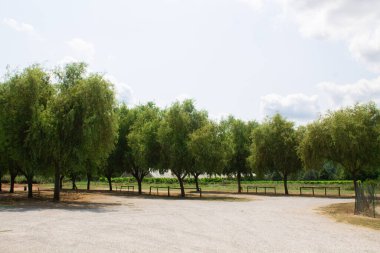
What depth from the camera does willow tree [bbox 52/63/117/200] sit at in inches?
1198

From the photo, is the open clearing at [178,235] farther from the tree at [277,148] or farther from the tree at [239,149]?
the tree at [239,149]

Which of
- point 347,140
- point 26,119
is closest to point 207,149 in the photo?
point 347,140

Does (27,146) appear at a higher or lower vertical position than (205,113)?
lower

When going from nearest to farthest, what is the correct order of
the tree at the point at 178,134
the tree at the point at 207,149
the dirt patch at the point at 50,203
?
the dirt patch at the point at 50,203 < the tree at the point at 207,149 < the tree at the point at 178,134

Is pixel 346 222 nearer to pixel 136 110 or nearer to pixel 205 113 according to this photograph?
pixel 205 113

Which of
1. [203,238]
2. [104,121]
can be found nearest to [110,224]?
[203,238]

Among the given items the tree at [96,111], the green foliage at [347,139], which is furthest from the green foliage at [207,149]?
the tree at [96,111]

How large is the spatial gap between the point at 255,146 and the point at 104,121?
25657 mm

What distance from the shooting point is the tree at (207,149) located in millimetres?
39781

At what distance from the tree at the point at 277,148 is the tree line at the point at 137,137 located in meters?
0.12

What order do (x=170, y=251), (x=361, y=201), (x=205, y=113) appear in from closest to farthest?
(x=170, y=251) < (x=361, y=201) < (x=205, y=113)

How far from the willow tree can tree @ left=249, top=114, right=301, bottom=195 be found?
80.3ft

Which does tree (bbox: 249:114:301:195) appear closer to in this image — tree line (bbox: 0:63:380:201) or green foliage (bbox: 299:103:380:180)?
tree line (bbox: 0:63:380:201)

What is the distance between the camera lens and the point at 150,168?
45.7 metres
